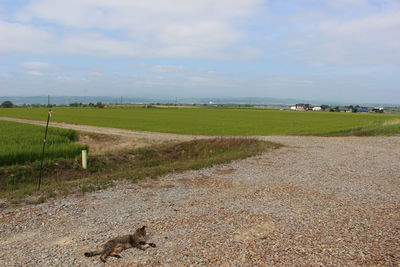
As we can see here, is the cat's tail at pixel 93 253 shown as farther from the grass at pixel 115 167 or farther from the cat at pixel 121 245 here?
the grass at pixel 115 167

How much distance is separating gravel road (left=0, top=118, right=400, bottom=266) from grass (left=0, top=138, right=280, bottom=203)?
0.81 meters

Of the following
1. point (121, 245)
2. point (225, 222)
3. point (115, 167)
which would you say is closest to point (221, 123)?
point (115, 167)

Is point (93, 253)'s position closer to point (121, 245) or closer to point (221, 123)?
point (121, 245)

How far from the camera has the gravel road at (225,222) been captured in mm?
4707

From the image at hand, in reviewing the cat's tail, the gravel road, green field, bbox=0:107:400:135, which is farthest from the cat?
green field, bbox=0:107:400:135

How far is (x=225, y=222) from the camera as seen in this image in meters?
6.08

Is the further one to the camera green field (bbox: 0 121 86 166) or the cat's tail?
green field (bbox: 0 121 86 166)

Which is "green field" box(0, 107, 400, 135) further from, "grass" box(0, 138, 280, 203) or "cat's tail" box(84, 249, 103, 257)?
"cat's tail" box(84, 249, 103, 257)

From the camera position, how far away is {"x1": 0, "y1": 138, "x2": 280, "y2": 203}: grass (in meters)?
8.90

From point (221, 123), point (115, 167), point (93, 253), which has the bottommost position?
point (115, 167)

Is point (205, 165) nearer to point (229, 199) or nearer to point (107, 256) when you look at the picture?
point (229, 199)

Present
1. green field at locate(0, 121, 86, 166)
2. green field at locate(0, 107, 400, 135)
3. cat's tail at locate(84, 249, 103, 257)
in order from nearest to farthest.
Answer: cat's tail at locate(84, 249, 103, 257) < green field at locate(0, 121, 86, 166) < green field at locate(0, 107, 400, 135)

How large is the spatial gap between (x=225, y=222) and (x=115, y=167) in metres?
9.40

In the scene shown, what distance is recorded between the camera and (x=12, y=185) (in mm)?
11195
